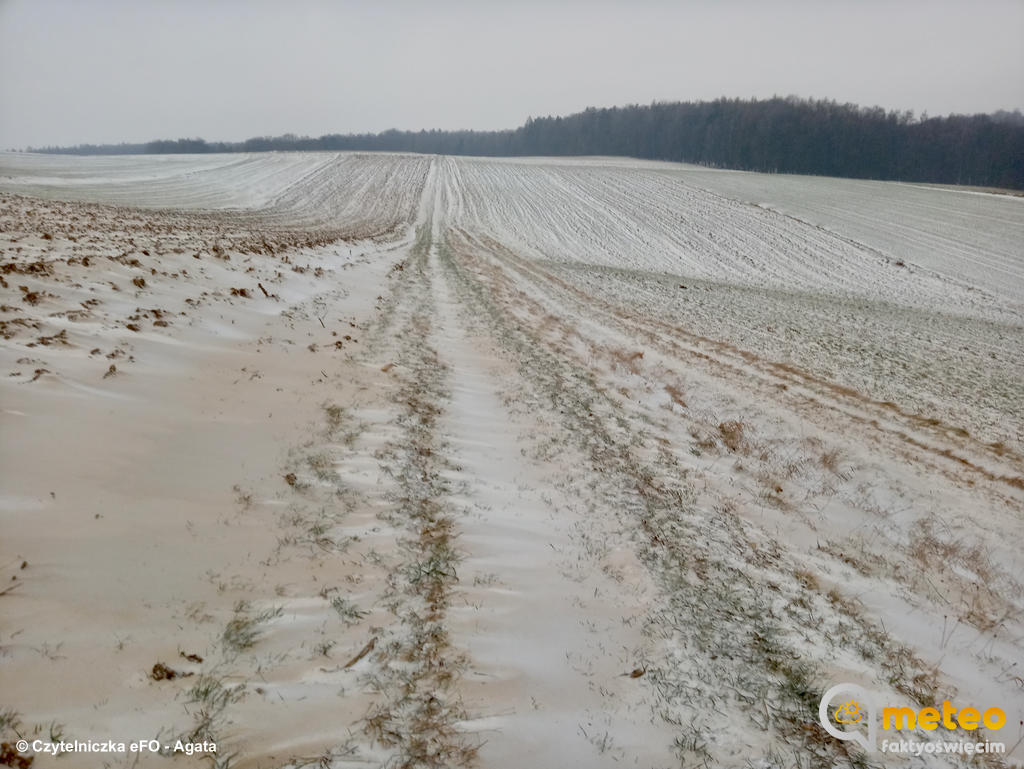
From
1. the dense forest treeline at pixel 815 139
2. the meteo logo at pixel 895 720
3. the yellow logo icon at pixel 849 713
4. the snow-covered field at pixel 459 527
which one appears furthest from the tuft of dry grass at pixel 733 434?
the dense forest treeline at pixel 815 139

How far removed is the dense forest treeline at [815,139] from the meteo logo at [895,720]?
115 metres

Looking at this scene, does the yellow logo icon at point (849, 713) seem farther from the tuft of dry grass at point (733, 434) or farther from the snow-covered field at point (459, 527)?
the tuft of dry grass at point (733, 434)

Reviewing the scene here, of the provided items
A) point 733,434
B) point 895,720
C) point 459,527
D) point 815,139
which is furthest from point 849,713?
point 815,139

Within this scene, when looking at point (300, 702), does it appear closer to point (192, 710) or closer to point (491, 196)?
point (192, 710)

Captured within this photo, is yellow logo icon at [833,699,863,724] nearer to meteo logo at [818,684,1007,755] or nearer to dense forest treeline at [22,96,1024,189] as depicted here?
meteo logo at [818,684,1007,755]

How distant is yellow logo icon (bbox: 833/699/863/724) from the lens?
3354 mm

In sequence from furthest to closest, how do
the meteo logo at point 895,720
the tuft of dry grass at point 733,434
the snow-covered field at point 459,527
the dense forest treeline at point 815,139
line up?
the dense forest treeline at point 815,139 < the tuft of dry grass at point 733,434 < the meteo logo at point 895,720 < the snow-covered field at point 459,527

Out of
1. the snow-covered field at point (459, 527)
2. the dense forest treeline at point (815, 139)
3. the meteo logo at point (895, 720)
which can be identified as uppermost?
the dense forest treeline at point (815, 139)

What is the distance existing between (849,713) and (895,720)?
320 mm

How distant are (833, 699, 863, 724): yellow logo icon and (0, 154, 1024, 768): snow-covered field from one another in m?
0.17

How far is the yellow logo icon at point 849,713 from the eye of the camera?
3.35m

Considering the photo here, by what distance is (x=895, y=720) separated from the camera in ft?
11.2

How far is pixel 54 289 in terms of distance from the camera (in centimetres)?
666

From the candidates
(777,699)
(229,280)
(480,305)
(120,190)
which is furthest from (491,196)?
(777,699)
